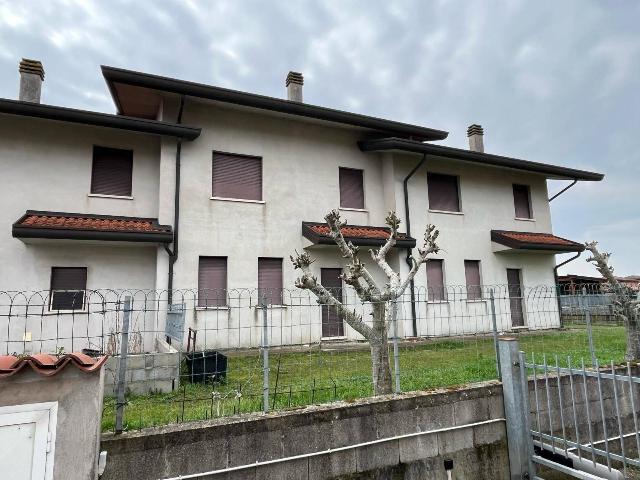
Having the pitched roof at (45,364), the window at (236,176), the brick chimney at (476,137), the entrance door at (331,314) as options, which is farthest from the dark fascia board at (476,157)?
the pitched roof at (45,364)

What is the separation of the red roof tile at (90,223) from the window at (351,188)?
5498 mm

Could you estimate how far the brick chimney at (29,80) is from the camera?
10547 mm

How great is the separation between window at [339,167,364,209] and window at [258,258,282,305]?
2966 millimetres

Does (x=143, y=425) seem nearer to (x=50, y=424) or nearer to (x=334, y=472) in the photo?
(x=50, y=424)

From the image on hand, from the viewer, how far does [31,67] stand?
10656 mm

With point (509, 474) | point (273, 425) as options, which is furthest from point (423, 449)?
point (273, 425)

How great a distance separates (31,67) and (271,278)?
862cm

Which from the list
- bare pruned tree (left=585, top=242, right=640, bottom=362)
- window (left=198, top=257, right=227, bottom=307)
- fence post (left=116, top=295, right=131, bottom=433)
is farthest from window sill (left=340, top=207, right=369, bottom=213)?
fence post (left=116, top=295, right=131, bottom=433)

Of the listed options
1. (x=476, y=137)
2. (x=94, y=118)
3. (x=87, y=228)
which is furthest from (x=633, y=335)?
(x=94, y=118)

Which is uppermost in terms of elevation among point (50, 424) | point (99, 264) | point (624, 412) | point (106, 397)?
point (99, 264)

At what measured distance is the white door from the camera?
8.27ft

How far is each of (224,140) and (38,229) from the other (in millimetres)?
4976

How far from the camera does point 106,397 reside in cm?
537

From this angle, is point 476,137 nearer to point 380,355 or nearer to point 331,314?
point 331,314
